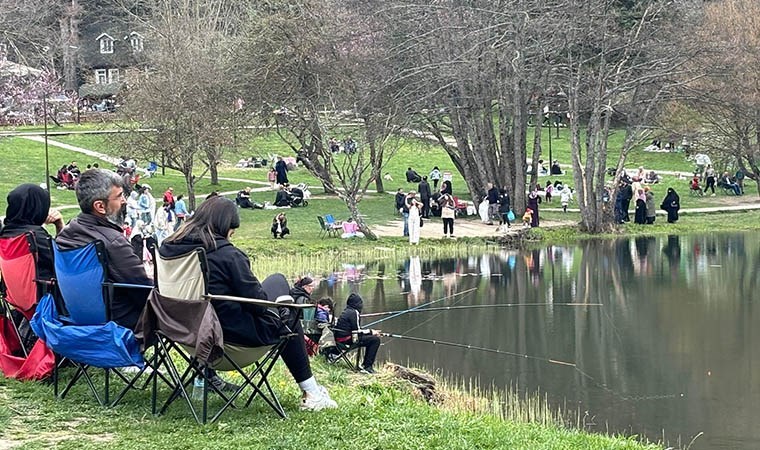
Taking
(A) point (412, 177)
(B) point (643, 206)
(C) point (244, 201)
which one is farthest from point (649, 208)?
(A) point (412, 177)

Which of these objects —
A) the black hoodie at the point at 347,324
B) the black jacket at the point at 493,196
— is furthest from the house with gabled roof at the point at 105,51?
the black hoodie at the point at 347,324

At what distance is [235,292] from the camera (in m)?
6.19

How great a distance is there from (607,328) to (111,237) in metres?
11.1

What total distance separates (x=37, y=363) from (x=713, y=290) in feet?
51.1

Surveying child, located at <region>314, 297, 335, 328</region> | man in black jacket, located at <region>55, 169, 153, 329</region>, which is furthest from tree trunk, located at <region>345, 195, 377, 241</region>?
man in black jacket, located at <region>55, 169, 153, 329</region>

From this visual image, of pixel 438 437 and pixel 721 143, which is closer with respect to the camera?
pixel 438 437

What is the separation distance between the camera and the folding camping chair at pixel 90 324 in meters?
6.32

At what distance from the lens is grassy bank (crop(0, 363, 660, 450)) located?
5637mm

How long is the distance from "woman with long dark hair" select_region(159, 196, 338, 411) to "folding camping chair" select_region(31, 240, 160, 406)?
46 centimetres

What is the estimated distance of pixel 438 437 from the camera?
5.96 meters

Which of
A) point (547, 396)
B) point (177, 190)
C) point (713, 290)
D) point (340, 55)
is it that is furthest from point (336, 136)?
point (547, 396)

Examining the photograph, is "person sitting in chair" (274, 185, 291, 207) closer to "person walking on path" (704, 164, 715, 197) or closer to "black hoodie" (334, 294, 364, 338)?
"person walking on path" (704, 164, 715, 197)

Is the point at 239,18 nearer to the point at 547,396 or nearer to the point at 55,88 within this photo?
the point at 55,88

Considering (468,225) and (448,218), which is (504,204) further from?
(448,218)
